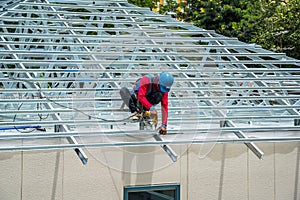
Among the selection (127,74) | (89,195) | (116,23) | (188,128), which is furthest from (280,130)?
(116,23)

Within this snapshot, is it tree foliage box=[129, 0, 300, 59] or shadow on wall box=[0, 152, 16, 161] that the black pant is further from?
tree foliage box=[129, 0, 300, 59]

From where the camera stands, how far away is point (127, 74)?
830cm

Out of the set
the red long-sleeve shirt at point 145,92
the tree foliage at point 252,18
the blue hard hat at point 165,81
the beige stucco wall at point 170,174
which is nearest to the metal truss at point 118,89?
the beige stucco wall at point 170,174

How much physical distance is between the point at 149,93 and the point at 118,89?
104 centimetres

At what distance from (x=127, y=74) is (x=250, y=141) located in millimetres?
2275

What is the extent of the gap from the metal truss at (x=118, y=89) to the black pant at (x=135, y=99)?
1.13 ft

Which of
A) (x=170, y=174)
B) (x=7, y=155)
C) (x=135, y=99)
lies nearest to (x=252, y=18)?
(x=170, y=174)

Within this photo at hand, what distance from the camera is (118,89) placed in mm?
7051

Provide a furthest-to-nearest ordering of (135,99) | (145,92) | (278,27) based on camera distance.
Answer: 1. (278,27)
2. (135,99)
3. (145,92)

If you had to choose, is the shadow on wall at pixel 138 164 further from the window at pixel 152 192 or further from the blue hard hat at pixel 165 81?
the blue hard hat at pixel 165 81

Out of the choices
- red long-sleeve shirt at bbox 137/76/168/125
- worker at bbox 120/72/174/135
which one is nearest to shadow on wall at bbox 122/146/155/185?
worker at bbox 120/72/174/135

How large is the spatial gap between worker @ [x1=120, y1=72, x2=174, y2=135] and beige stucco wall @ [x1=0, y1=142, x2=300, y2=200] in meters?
0.93

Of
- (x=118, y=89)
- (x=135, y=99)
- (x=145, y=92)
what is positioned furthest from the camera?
(x=118, y=89)

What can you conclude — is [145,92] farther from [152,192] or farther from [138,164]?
[152,192]
